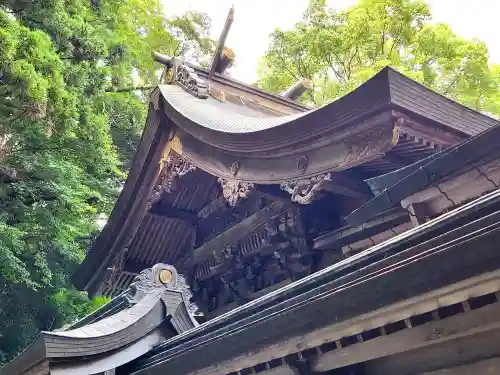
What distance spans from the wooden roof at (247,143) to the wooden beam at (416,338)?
143 cm

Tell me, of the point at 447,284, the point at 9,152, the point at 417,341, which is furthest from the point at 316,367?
the point at 9,152

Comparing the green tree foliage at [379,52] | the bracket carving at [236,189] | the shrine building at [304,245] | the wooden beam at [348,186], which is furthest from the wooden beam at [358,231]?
the green tree foliage at [379,52]

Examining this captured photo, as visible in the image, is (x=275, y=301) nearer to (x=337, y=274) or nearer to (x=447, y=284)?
(x=337, y=274)

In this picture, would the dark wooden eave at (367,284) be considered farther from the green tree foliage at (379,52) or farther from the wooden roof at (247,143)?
the green tree foliage at (379,52)

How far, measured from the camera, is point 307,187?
404 centimetres

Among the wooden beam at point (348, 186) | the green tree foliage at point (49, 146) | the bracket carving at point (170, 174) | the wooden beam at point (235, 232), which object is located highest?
the green tree foliage at point (49, 146)

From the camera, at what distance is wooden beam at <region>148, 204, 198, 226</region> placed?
6.42 meters

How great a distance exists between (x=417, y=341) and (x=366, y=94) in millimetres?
1666

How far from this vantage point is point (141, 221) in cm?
658

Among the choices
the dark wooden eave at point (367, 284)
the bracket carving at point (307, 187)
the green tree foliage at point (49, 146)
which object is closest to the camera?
the dark wooden eave at point (367, 284)

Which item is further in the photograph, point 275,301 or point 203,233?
point 203,233

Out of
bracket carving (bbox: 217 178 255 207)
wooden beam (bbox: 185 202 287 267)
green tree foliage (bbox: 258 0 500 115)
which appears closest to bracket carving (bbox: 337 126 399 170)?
bracket carving (bbox: 217 178 255 207)

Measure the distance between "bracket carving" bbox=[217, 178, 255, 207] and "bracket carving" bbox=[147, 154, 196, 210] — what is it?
100 cm

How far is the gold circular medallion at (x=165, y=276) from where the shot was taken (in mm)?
4621
